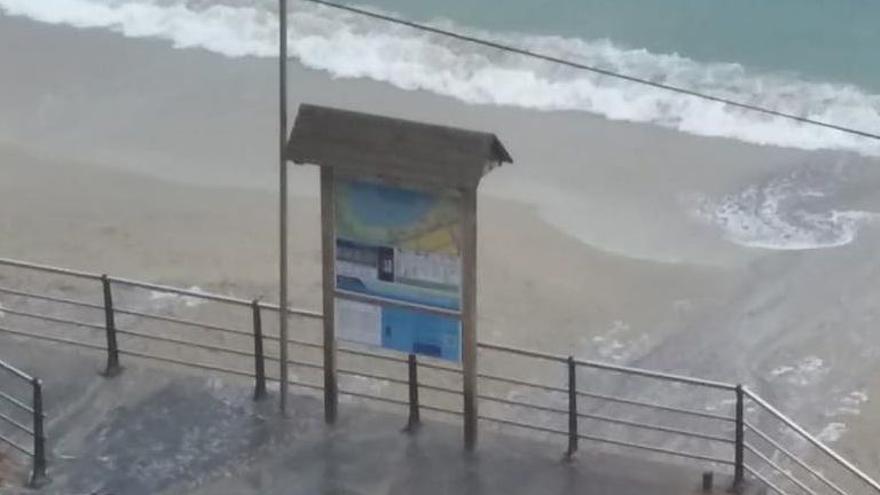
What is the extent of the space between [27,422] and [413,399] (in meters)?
2.74

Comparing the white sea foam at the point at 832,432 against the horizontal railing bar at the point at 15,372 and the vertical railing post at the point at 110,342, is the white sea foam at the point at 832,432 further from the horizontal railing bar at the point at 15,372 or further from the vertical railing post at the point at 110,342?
the horizontal railing bar at the point at 15,372

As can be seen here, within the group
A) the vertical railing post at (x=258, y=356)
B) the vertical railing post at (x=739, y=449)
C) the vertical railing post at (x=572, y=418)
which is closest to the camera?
the vertical railing post at (x=739, y=449)

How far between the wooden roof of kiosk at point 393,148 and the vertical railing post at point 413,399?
147 cm

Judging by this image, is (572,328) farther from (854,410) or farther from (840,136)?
(840,136)

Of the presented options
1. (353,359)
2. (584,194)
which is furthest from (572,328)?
(584,194)

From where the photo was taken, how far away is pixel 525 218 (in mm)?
21859

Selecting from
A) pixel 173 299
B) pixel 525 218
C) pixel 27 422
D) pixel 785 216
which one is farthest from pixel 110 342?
pixel 785 216

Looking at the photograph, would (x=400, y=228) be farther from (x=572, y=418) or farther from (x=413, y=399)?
(x=572, y=418)

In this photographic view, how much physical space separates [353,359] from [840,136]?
8.39m

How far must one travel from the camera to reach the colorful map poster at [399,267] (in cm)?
1347

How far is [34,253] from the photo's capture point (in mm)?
20859

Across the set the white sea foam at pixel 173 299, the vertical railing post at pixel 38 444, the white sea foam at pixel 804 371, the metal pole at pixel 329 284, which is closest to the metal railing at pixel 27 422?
the vertical railing post at pixel 38 444

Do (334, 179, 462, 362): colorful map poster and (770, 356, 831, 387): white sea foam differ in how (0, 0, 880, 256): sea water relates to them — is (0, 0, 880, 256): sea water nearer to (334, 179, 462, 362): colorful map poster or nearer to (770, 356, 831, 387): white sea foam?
(770, 356, 831, 387): white sea foam

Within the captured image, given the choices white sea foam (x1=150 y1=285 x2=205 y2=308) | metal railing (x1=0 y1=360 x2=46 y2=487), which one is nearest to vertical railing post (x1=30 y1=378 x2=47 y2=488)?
metal railing (x1=0 y1=360 x2=46 y2=487)
